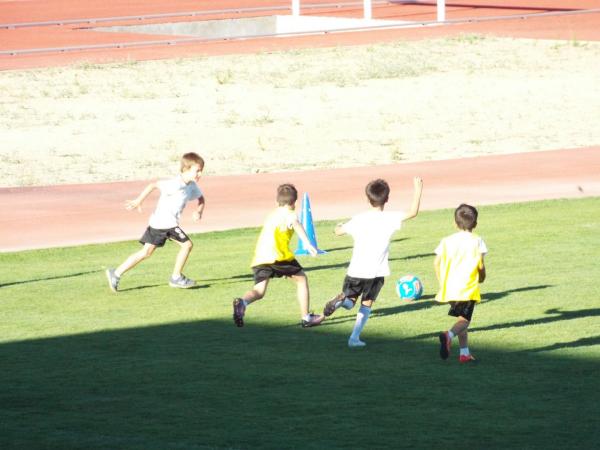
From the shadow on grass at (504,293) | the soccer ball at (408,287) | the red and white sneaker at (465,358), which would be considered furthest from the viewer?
the shadow on grass at (504,293)

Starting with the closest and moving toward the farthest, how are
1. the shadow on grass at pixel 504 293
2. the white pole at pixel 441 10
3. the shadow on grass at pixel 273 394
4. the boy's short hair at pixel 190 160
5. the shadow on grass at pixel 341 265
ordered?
the shadow on grass at pixel 273 394, the shadow on grass at pixel 504 293, the boy's short hair at pixel 190 160, the shadow on grass at pixel 341 265, the white pole at pixel 441 10

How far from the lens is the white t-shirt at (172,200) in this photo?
14594mm

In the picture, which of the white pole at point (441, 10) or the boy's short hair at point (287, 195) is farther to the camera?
the white pole at point (441, 10)

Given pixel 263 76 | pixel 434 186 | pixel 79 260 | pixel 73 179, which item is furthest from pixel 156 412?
pixel 263 76

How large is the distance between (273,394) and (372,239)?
2.00 meters

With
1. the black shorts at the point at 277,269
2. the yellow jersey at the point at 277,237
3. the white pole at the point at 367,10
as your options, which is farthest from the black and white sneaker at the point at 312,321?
the white pole at the point at 367,10

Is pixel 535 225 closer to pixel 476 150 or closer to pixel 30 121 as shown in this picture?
pixel 476 150

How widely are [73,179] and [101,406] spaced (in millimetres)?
16516

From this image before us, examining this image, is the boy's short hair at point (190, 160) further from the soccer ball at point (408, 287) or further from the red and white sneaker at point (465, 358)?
the red and white sneaker at point (465, 358)

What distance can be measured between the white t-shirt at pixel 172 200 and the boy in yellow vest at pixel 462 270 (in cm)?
433

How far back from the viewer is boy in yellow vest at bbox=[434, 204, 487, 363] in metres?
10.9

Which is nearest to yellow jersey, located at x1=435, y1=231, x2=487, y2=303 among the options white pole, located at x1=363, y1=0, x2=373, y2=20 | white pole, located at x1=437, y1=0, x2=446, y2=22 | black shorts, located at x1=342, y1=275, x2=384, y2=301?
black shorts, located at x1=342, y1=275, x2=384, y2=301

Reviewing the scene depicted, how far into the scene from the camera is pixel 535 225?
18141 mm

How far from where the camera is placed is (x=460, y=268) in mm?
10930
